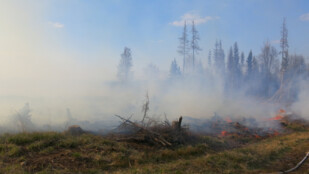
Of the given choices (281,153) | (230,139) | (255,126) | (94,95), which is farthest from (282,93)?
(94,95)

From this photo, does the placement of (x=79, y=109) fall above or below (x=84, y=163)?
above

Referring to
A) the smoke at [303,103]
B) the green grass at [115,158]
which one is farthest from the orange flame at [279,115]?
the green grass at [115,158]

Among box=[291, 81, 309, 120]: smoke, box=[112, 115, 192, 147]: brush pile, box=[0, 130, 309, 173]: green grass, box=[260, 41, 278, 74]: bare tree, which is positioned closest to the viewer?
box=[0, 130, 309, 173]: green grass

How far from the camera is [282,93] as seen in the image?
95.1 feet

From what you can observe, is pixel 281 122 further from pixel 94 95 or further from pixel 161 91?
pixel 94 95

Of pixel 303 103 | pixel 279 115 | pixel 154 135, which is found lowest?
pixel 154 135

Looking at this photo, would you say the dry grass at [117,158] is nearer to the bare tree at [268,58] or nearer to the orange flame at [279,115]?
the orange flame at [279,115]

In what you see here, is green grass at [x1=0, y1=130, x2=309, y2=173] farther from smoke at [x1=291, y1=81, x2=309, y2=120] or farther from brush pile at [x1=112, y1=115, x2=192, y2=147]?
smoke at [x1=291, y1=81, x2=309, y2=120]

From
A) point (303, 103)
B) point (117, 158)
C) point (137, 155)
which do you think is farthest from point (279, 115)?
point (117, 158)

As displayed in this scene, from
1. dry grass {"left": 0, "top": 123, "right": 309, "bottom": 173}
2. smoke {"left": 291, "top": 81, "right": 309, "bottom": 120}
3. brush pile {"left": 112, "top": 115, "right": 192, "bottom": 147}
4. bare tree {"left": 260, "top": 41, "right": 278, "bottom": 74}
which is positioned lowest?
dry grass {"left": 0, "top": 123, "right": 309, "bottom": 173}

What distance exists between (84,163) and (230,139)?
9.13 m

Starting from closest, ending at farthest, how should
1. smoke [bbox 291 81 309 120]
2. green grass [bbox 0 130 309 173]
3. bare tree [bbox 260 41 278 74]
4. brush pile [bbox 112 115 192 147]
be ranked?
green grass [bbox 0 130 309 173]
brush pile [bbox 112 115 192 147]
smoke [bbox 291 81 309 120]
bare tree [bbox 260 41 278 74]

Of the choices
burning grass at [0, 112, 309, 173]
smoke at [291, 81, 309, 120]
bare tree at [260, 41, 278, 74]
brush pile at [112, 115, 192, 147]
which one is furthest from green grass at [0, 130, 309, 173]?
bare tree at [260, 41, 278, 74]

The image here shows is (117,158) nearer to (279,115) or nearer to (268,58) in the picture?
(279,115)
